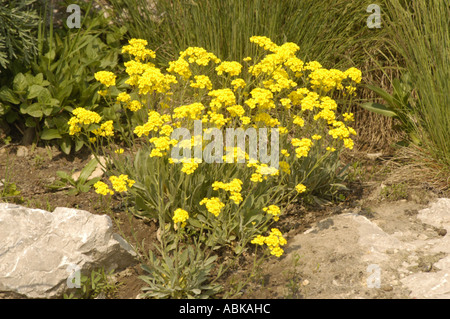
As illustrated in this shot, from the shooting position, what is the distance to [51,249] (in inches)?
111

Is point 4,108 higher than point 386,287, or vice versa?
point 4,108

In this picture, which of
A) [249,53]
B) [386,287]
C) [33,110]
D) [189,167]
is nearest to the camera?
[189,167]

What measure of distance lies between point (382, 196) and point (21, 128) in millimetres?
2711

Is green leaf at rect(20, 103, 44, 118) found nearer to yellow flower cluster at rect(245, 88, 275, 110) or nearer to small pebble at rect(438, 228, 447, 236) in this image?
yellow flower cluster at rect(245, 88, 275, 110)

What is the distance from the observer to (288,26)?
4.13 meters

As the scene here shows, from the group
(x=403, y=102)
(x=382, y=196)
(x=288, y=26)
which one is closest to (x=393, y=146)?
(x=403, y=102)

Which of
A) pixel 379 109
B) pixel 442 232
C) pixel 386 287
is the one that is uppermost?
pixel 379 109

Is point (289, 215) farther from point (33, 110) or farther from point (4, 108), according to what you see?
point (4, 108)

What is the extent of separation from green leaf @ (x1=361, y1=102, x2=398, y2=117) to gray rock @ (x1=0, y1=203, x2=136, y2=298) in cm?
208

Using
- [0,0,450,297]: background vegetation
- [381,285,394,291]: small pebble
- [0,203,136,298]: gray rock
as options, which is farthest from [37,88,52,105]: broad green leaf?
[381,285,394,291]: small pebble

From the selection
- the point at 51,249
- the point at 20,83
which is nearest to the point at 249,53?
the point at 20,83

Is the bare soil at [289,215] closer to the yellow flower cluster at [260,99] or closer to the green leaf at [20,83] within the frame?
the green leaf at [20,83]

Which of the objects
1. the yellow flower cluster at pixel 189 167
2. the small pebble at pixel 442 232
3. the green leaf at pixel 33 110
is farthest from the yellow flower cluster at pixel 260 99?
the green leaf at pixel 33 110

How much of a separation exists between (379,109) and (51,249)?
249cm
